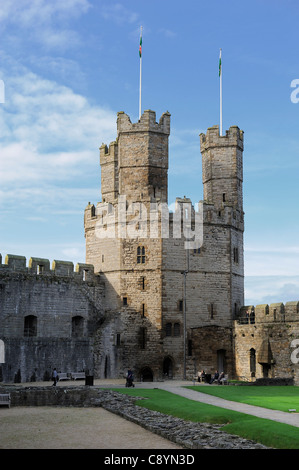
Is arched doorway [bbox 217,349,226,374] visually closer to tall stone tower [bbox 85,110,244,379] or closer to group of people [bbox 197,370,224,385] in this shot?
tall stone tower [bbox 85,110,244,379]

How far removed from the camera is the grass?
48.7ft

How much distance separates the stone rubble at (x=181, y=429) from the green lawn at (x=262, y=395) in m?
4.68

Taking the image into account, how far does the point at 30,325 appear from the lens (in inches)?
1464

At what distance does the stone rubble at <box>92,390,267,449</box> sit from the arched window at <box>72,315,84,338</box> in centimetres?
1655

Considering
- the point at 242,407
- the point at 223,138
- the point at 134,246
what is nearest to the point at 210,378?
the point at 134,246

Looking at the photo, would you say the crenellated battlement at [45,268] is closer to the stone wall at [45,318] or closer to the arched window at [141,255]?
the stone wall at [45,318]

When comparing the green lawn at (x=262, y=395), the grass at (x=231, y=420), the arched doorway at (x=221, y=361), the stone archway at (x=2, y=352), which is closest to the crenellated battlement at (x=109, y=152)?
the arched doorway at (x=221, y=361)

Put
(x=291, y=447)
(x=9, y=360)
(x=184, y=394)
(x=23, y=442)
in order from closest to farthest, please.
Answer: (x=291, y=447) < (x=23, y=442) < (x=184, y=394) < (x=9, y=360)

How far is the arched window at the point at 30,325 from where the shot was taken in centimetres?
3691

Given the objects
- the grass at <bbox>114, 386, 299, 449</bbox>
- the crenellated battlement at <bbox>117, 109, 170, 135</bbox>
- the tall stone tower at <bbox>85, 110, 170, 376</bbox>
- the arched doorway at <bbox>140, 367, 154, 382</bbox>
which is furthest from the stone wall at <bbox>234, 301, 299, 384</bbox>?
the crenellated battlement at <bbox>117, 109, 170, 135</bbox>
